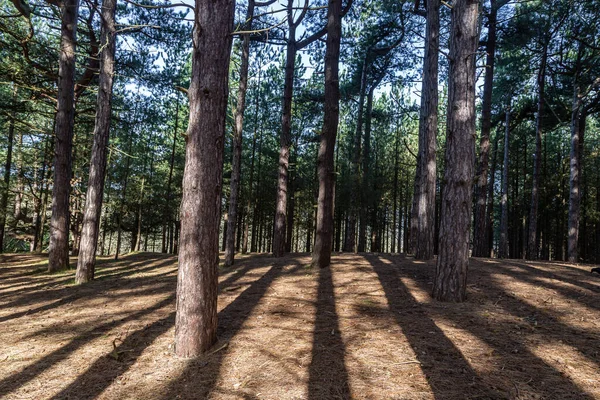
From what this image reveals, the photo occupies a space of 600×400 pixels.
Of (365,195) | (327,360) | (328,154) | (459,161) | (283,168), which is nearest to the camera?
(327,360)

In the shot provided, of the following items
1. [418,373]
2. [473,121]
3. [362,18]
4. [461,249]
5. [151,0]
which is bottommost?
[418,373]

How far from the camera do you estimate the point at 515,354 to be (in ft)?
11.0

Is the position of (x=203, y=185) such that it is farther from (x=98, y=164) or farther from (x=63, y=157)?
(x=63, y=157)

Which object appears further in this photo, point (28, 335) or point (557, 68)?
point (557, 68)

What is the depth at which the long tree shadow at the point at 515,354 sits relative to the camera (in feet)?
8.96

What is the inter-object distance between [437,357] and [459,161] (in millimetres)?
3268

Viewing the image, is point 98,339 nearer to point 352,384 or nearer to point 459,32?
point 352,384

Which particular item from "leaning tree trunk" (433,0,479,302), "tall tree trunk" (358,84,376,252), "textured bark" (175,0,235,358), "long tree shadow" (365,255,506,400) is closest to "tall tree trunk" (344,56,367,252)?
"tall tree trunk" (358,84,376,252)

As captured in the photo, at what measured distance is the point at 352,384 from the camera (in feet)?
9.41

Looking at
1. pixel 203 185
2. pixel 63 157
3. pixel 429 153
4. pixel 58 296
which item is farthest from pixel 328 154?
pixel 63 157

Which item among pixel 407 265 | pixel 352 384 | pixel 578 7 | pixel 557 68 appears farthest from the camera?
pixel 557 68

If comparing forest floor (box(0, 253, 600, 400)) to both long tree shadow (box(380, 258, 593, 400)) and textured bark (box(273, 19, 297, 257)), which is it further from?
textured bark (box(273, 19, 297, 257))

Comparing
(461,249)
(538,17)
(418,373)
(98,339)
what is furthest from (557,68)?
(98,339)

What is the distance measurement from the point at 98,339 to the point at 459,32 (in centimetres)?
735
